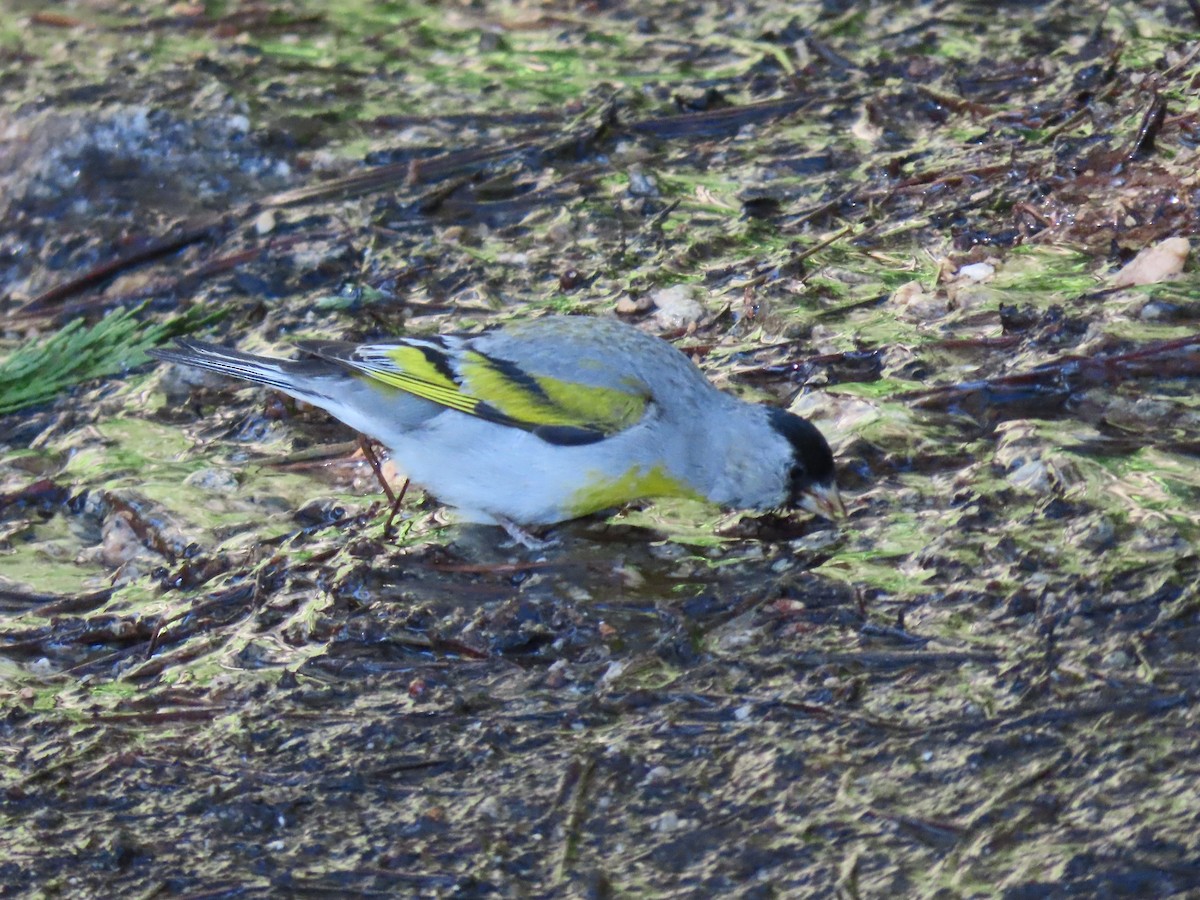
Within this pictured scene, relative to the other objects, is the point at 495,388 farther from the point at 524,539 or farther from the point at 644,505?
the point at 644,505

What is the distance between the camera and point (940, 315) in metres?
6.18

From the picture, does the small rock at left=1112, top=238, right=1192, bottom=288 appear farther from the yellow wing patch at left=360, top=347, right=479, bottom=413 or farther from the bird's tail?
the bird's tail

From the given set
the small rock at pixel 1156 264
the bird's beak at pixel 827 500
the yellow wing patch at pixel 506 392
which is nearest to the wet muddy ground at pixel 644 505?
the small rock at pixel 1156 264

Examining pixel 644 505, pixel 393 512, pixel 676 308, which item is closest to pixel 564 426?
pixel 644 505

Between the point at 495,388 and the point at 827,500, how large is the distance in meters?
1.25

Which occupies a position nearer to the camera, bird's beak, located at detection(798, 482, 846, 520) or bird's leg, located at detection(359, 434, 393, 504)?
bird's beak, located at detection(798, 482, 846, 520)

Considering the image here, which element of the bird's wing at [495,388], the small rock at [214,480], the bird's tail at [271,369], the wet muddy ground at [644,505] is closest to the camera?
the wet muddy ground at [644,505]

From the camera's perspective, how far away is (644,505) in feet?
18.5

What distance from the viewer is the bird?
5.12m

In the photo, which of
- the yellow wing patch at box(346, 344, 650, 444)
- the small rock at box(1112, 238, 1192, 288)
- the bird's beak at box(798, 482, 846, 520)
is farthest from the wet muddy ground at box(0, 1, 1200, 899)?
the yellow wing patch at box(346, 344, 650, 444)

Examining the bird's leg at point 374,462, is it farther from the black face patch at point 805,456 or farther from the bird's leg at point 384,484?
the black face patch at point 805,456

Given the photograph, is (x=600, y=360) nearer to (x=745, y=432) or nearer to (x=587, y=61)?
(x=745, y=432)

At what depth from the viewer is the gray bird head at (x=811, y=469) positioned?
4973 millimetres

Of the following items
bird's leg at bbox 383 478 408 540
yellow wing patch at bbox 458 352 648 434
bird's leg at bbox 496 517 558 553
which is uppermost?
yellow wing patch at bbox 458 352 648 434
